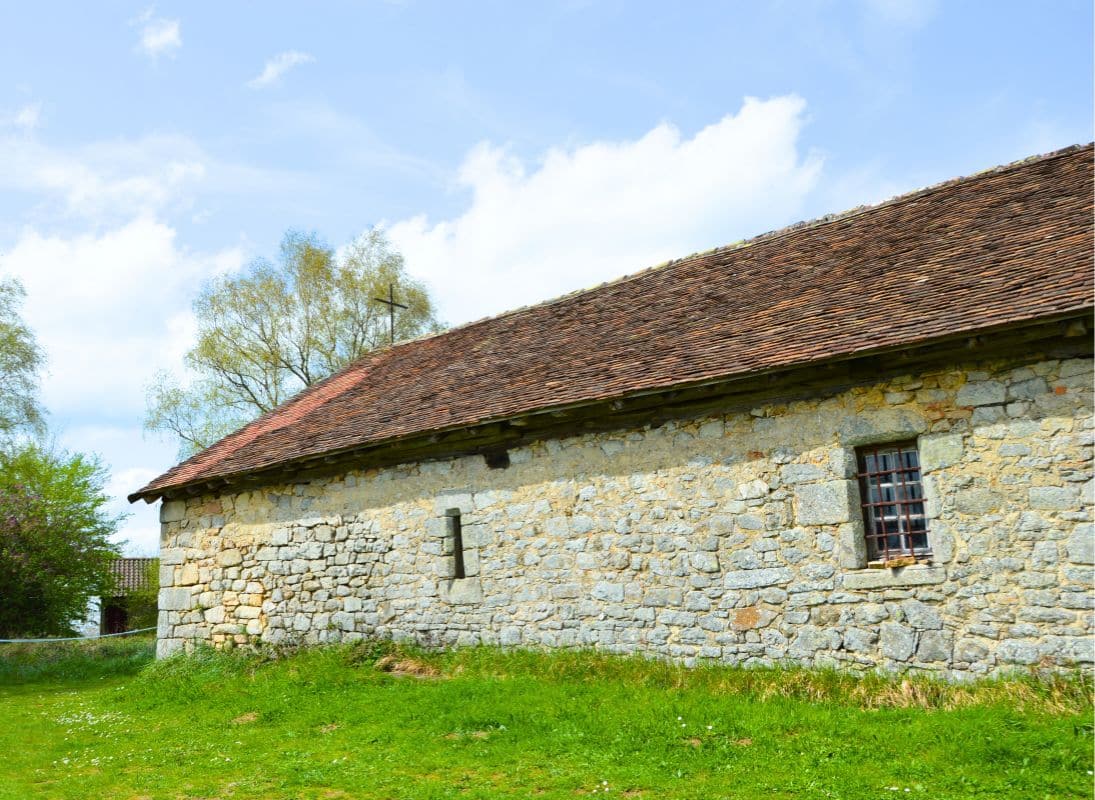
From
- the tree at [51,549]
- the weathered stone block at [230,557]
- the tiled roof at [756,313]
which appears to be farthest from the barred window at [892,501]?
the tree at [51,549]

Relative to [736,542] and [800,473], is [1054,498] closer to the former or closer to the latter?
[800,473]

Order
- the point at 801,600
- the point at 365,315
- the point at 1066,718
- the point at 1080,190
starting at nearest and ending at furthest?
the point at 1066,718, the point at 801,600, the point at 1080,190, the point at 365,315

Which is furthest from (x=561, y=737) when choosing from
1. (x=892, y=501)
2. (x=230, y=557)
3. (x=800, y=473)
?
(x=230, y=557)

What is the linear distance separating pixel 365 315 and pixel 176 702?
15766mm

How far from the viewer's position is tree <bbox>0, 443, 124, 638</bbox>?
18281mm

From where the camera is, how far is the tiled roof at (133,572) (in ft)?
98.3

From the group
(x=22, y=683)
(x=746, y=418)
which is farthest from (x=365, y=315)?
(x=746, y=418)

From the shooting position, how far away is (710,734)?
21.7 feet

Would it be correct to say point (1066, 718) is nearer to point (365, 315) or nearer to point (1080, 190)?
point (1080, 190)

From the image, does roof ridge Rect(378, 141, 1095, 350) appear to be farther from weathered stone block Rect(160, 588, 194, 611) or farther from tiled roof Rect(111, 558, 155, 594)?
tiled roof Rect(111, 558, 155, 594)

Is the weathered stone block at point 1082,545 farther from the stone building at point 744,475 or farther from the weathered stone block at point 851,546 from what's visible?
the weathered stone block at point 851,546

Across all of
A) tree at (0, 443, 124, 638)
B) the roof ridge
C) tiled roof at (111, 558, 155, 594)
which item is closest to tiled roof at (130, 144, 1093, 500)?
the roof ridge

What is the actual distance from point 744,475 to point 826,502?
32.7 inches

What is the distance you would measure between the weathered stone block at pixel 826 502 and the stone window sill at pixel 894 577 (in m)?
0.49
